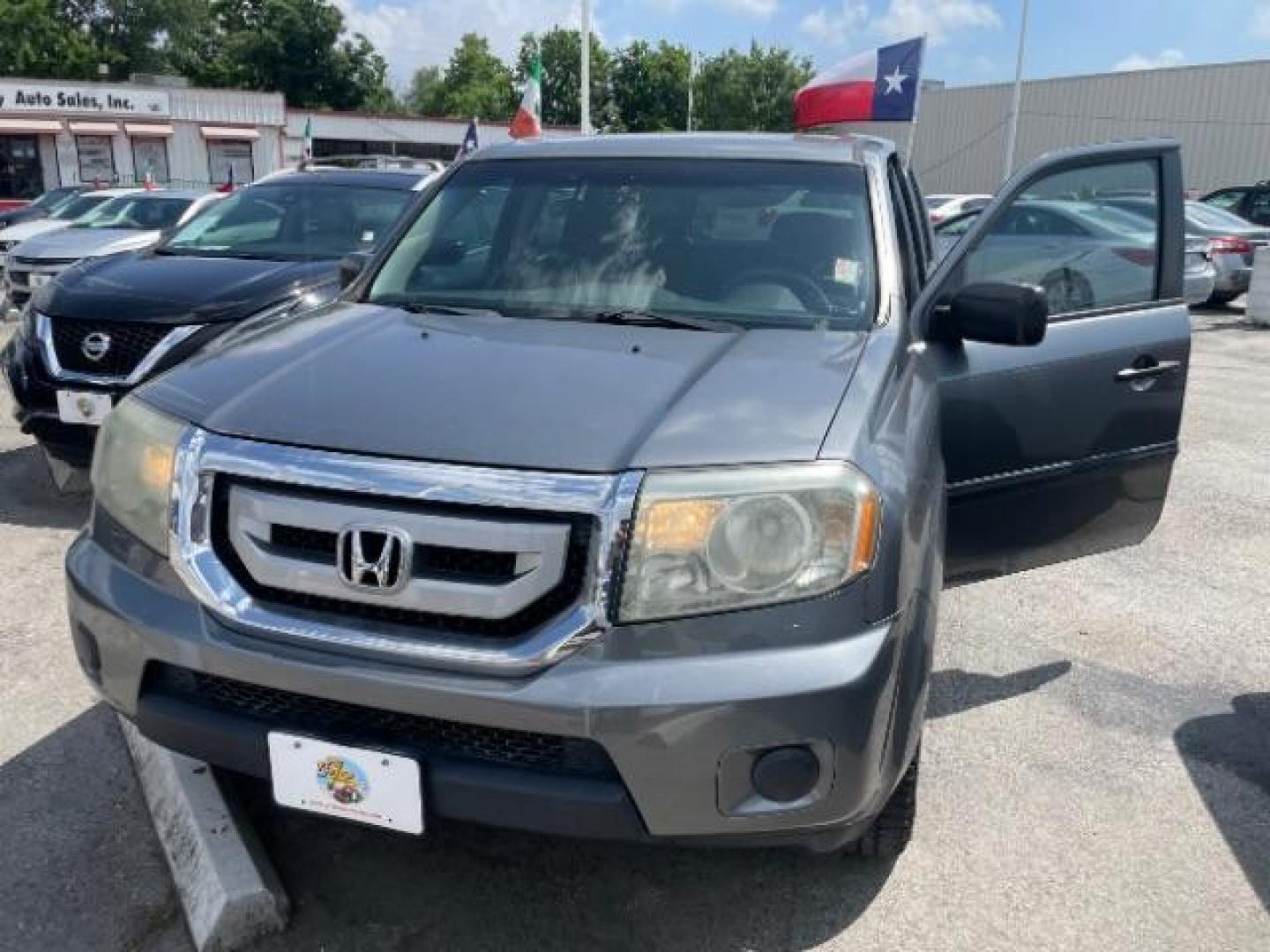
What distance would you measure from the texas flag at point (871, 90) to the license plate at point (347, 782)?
35.7ft

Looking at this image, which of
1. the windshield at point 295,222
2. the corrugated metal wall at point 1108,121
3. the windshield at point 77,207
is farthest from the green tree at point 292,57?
the windshield at point 295,222

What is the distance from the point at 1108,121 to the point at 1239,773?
3276 centimetres

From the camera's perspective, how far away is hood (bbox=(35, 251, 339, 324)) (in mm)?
5047

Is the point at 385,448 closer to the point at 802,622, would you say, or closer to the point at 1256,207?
the point at 802,622

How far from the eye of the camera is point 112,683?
230 cm

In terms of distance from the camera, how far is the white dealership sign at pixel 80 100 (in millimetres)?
35094

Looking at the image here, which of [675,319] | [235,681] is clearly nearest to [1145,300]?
[675,319]

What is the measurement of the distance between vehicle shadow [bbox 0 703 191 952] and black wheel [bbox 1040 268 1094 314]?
3.08m

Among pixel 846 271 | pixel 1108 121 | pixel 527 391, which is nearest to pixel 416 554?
pixel 527 391

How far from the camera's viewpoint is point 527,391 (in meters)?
2.27

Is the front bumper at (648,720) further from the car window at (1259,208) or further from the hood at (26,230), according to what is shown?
the car window at (1259,208)

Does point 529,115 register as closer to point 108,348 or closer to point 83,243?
point 83,243

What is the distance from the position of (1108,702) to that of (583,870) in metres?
1.95

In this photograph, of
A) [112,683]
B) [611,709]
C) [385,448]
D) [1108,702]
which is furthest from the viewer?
[1108,702]
